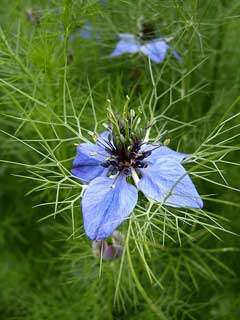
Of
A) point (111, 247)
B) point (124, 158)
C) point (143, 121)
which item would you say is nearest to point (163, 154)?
point (124, 158)

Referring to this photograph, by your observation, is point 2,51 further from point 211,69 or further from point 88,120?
point 211,69

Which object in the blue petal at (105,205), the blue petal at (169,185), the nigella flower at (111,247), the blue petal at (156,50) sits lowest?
the nigella flower at (111,247)

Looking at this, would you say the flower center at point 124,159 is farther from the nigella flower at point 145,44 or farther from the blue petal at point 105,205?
the nigella flower at point 145,44

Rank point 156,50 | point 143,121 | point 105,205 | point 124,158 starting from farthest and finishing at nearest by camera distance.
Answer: point 156,50 < point 143,121 < point 124,158 < point 105,205

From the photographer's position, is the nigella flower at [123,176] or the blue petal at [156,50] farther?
the blue petal at [156,50]

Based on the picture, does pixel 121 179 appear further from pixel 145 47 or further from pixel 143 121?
pixel 145 47

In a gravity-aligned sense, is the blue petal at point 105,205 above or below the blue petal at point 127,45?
below

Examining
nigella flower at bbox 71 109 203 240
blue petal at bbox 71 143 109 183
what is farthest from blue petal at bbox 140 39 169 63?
blue petal at bbox 71 143 109 183

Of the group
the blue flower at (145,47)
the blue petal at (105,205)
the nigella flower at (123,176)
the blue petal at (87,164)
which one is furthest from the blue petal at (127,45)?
the blue petal at (105,205)
